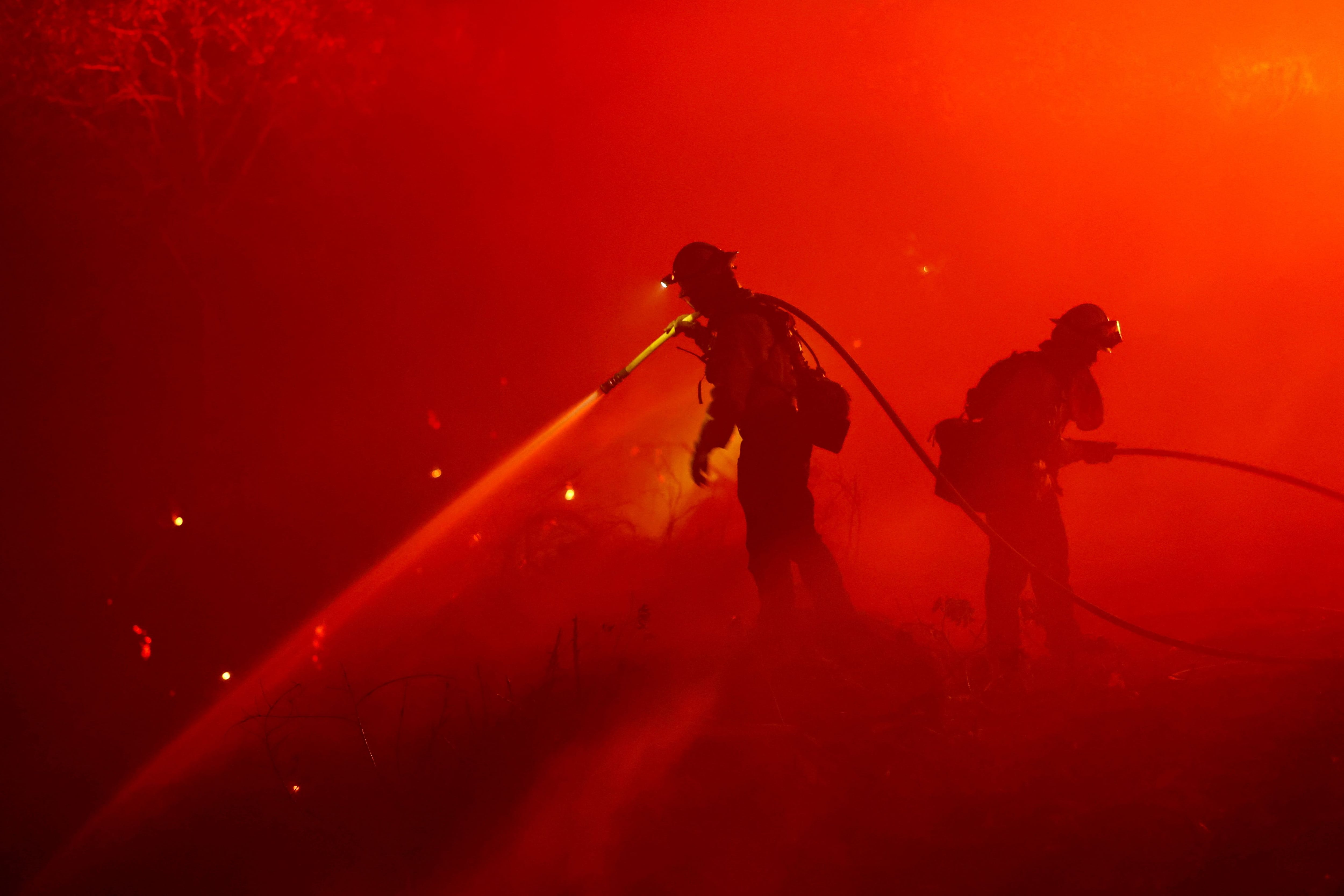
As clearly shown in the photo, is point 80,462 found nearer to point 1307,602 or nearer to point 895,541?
point 895,541

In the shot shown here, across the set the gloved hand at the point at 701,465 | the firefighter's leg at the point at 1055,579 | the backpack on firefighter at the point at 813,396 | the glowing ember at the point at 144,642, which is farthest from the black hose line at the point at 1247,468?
the glowing ember at the point at 144,642

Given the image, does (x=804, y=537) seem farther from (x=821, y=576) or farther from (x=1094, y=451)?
(x=1094, y=451)

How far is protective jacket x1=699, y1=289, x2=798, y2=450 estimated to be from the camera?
174 inches

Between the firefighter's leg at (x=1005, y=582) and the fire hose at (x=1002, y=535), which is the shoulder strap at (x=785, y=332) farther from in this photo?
the firefighter's leg at (x=1005, y=582)

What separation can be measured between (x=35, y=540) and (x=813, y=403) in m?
9.10

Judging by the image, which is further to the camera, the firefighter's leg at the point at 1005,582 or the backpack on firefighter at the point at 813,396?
the firefighter's leg at the point at 1005,582

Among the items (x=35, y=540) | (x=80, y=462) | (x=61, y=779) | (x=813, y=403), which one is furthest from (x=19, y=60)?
(x=813, y=403)

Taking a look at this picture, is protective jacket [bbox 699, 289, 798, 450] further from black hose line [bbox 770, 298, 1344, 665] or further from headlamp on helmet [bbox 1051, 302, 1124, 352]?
headlamp on helmet [bbox 1051, 302, 1124, 352]

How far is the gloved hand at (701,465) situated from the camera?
448 centimetres

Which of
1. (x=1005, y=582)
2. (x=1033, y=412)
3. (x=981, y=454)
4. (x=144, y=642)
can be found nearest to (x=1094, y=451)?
(x=1033, y=412)

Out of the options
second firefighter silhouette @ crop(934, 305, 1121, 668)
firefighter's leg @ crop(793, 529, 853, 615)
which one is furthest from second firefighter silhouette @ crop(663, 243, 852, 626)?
second firefighter silhouette @ crop(934, 305, 1121, 668)

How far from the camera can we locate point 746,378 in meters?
4.42

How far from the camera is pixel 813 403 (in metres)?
4.64

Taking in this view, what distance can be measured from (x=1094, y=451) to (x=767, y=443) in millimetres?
2151
